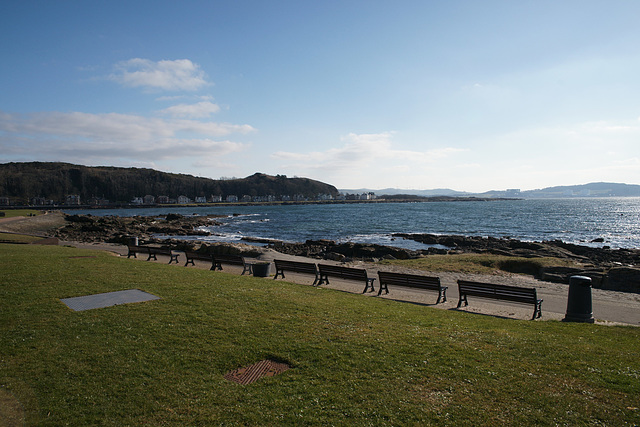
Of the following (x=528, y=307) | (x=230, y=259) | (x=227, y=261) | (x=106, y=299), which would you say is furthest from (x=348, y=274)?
(x=106, y=299)

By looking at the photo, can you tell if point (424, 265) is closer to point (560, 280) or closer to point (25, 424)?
point (560, 280)

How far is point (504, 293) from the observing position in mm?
10344

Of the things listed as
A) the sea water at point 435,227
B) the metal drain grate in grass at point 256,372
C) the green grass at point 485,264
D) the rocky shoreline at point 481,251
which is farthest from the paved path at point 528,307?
the sea water at point 435,227

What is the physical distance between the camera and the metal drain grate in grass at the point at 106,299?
797 cm

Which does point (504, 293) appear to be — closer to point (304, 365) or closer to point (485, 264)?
point (304, 365)

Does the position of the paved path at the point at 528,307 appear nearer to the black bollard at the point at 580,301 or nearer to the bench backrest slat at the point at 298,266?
the bench backrest slat at the point at 298,266

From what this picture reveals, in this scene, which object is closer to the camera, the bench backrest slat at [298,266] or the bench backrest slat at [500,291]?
the bench backrest slat at [500,291]

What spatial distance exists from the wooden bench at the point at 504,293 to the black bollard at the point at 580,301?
2.40ft

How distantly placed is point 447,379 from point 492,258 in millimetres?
17926

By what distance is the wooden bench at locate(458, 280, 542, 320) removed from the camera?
9.73 metres

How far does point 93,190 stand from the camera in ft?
618

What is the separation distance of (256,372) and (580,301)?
8.26 m

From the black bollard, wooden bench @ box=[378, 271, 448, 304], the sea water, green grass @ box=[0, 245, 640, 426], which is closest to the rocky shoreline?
the sea water

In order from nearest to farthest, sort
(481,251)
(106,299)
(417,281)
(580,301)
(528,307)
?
(106,299) < (580,301) < (528,307) < (417,281) < (481,251)
